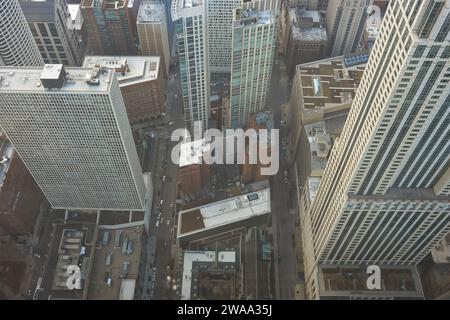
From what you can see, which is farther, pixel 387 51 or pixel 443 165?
pixel 443 165

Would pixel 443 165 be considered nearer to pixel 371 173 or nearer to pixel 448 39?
pixel 371 173
